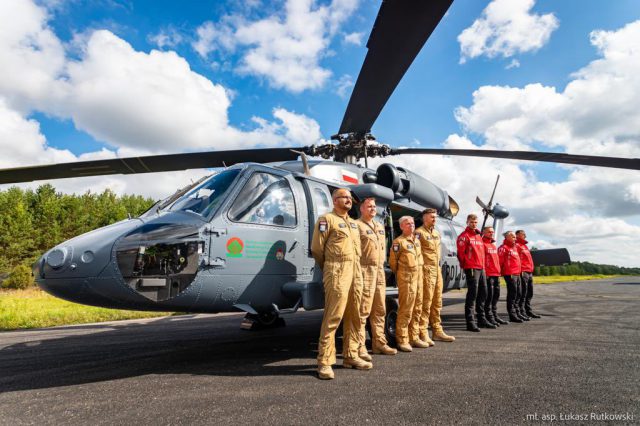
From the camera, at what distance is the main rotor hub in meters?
7.00

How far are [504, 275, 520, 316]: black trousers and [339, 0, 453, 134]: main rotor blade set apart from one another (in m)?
4.94

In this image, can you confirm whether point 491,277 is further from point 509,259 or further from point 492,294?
point 509,259

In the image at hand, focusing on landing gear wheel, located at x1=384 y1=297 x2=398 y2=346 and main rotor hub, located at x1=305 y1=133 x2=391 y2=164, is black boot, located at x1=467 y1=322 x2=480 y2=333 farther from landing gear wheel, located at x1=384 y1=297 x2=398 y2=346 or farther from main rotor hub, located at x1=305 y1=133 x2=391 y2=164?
main rotor hub, located at x1=305 y1=133 x2=391 y2=164

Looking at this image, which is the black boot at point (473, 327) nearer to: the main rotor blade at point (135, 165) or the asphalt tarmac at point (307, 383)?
the asphalt tarmac at point (307, 383)

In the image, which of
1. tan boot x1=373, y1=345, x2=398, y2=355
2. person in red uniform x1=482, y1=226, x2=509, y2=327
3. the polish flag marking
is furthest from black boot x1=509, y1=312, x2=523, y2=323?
the polish flag marking

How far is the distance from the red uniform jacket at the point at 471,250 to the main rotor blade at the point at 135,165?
11.9 feet

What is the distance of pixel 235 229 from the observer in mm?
4102

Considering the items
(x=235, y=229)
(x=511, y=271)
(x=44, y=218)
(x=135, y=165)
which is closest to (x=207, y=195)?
(x=235, y=229)

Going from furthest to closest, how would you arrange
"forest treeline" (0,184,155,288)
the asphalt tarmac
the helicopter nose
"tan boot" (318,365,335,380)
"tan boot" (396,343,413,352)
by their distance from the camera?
"forest treeline" (0,184,155,288)
"tan boot" (396,343,413,352)
"tan boot" (318,365,335,380)
the helicopter nose
the asphalt tarmac

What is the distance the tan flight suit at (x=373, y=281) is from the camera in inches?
170

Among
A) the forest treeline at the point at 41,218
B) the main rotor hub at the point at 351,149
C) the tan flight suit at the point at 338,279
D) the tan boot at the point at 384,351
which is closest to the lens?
the tan flight suit at the point at 338,279

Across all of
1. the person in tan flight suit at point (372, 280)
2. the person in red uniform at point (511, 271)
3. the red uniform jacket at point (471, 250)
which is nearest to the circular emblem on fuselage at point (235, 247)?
the person in tan flight suit at point (372, 280)

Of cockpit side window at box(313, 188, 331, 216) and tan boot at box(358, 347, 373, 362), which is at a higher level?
cockpit side window at box(313, 188, 331, 216)

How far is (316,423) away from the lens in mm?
2553
